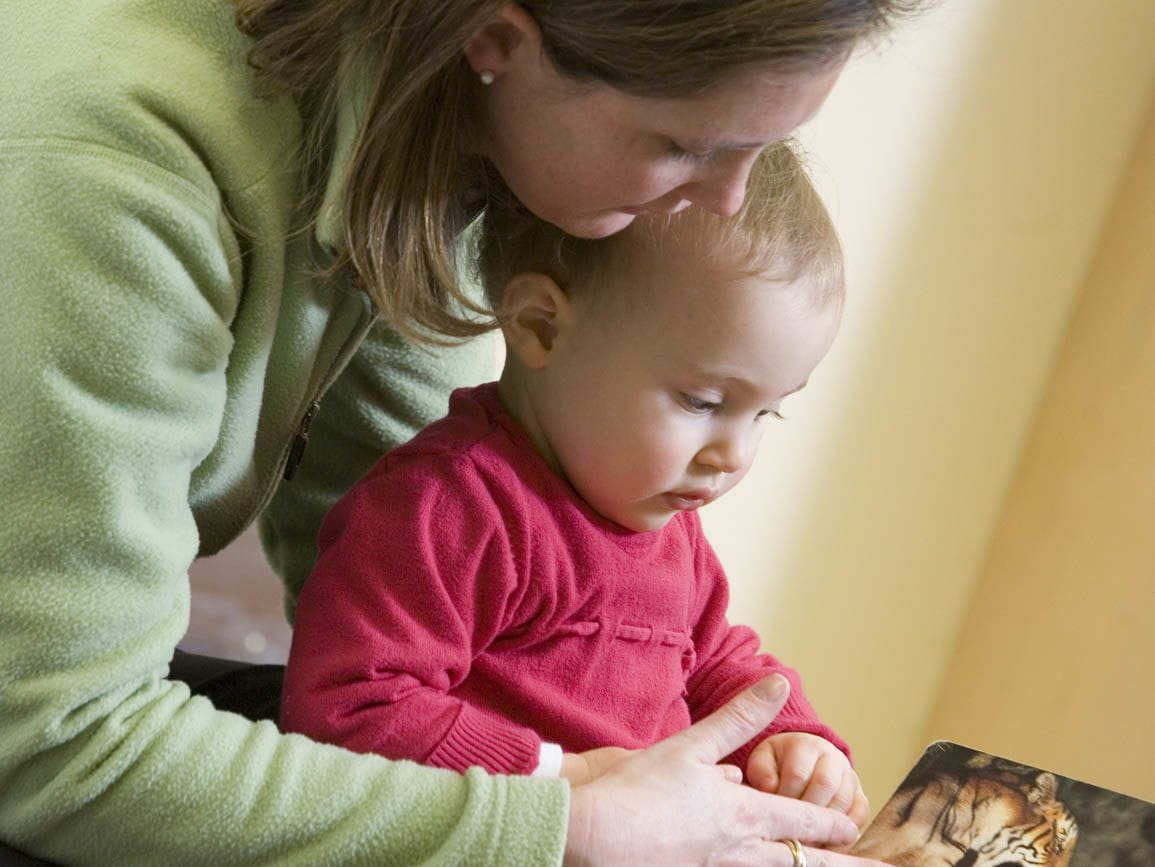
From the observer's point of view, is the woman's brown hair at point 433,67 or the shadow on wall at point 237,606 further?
the shadow on wall at point 237,606

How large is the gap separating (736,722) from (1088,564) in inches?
29.2

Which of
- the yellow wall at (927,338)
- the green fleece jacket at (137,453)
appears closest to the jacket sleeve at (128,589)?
the green fleece jacket at (137,453)

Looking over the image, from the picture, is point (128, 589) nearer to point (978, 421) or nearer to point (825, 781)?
point (825, 781)

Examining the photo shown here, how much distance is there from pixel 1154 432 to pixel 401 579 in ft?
2.96

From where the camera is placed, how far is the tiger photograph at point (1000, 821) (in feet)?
2.66

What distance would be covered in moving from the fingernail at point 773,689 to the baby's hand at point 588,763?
90 millimetres

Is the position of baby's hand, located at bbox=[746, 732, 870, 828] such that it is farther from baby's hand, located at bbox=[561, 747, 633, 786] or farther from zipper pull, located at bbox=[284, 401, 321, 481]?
zipper pull, located at bbox=[284, 401, 321, 481]

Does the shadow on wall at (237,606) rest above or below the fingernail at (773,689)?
below

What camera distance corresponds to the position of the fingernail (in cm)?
83

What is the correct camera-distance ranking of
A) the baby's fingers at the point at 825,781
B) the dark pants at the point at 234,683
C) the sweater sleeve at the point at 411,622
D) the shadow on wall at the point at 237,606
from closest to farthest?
the sweater sleeve at the point at 411,622, the baby's fingers at the point at 825,781, the dark pants at the point at 234,683, the shadow on wall at the point at 237,606

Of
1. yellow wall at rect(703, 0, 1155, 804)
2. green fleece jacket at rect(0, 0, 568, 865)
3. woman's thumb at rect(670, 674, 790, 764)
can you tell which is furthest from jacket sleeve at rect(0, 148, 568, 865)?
yellow wall at rect(703, 0, 1155, 804)

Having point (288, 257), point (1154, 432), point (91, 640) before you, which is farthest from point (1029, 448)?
point (91, 640)

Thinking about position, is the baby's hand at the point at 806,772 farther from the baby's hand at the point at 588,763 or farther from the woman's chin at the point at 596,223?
the woman's chin at the point at 596,223

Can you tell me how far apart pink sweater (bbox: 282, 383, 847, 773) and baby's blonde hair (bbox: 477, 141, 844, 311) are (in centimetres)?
10
